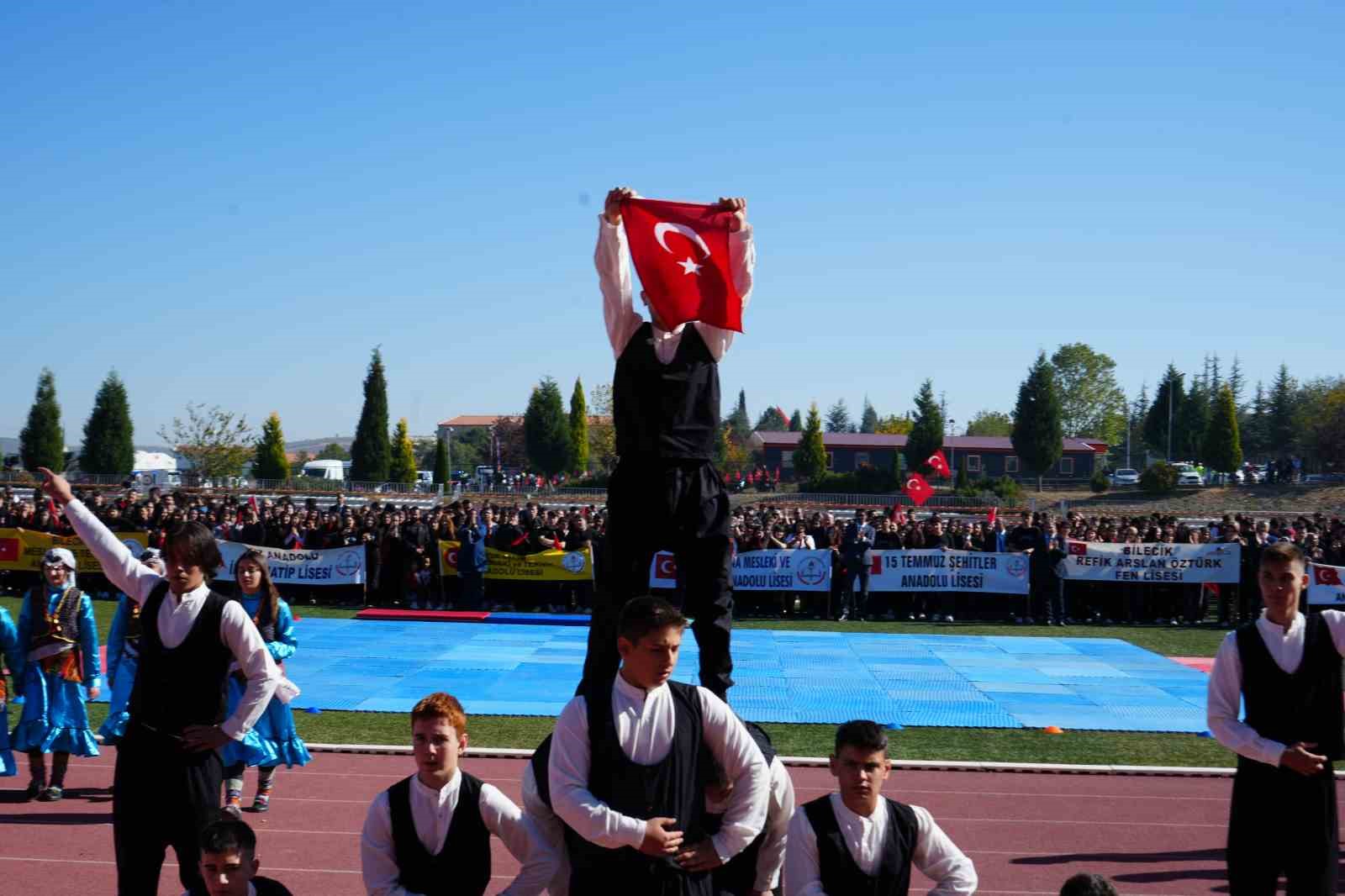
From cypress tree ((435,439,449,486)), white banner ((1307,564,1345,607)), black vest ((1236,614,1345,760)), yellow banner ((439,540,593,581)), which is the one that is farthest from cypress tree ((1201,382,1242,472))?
black vest ((1236,614,1345,760))

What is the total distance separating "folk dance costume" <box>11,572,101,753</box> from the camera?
8.25 meters

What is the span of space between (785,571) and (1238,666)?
15.0 metres

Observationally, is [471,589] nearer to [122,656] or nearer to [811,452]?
[122,656]

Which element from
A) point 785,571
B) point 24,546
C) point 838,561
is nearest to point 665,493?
point 785,571

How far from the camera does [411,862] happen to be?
12.9ft

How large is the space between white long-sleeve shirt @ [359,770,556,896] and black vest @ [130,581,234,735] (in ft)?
3.89

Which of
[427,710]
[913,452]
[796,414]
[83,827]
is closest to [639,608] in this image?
[427,710]

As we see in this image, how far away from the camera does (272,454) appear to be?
192ft

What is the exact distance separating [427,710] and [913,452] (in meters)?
63.3

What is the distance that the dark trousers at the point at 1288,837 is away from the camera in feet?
15.0

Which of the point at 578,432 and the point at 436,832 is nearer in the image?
the point at 436,832

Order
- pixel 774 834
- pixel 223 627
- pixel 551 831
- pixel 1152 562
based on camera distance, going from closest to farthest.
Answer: pixel 551 831
pixel 774 834
pixel 223 627
pixel 1152 562

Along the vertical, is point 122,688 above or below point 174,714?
below

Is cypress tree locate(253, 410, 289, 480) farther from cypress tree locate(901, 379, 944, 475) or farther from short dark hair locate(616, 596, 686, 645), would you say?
short dark hair locate(616, 596, 686, 645)
